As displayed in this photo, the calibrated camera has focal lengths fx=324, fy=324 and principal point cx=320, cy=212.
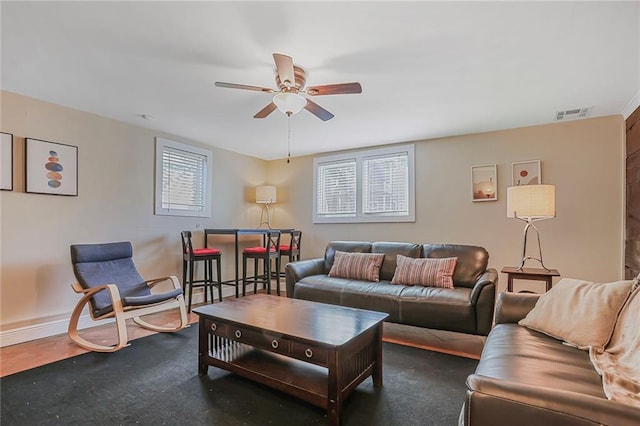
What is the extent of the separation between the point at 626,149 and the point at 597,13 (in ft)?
7.48

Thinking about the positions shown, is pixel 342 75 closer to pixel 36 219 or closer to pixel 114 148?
pixel 114 148

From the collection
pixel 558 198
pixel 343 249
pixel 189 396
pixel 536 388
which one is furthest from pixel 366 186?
pixel 536 388

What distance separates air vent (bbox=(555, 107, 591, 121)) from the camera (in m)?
3.37

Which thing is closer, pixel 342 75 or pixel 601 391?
pixel 601 391

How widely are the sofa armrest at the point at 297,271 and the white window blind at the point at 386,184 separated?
1.33m

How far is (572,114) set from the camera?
11.4 feet

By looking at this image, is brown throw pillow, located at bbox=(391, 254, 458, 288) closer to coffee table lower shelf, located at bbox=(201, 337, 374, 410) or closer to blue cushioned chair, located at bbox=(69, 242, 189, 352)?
coffee table lower shelf, located at bbox=(201, 337, 374, 410)

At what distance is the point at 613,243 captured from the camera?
349 centimetres

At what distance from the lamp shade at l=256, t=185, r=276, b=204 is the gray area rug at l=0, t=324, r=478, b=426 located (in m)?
3.09

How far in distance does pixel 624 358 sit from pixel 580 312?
376 millimetres

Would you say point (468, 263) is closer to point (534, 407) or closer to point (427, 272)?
point (427, 272)

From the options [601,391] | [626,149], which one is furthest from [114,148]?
[626,149]

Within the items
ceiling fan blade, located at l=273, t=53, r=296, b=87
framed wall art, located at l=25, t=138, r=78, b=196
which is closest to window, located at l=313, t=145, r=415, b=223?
ceiling fan blade, located at l=273, t=53, r=296, b=87

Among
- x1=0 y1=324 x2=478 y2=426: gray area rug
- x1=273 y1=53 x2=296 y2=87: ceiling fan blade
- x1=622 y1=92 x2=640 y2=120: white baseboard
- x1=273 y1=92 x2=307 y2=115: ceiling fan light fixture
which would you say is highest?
x1=622 y1=92 x2=640 y2=120: white baseboard
